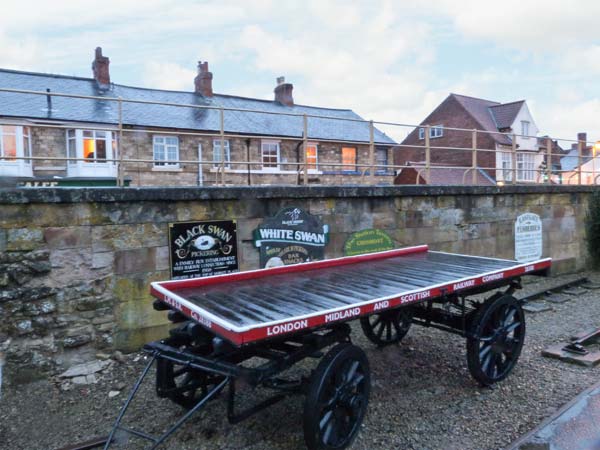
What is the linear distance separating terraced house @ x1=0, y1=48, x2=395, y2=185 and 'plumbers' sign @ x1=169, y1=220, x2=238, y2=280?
28.6 ft

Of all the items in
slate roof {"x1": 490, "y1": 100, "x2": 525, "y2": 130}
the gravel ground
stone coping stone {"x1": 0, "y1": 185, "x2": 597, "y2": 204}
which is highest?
slate roof {"x1": 490, "y1": 100, "x2": 525, "y2": 130}

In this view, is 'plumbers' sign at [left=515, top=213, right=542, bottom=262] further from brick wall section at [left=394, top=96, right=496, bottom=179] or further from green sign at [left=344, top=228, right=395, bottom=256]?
→ brick wall section at [left=394, top=96, right=496, bottom=179]

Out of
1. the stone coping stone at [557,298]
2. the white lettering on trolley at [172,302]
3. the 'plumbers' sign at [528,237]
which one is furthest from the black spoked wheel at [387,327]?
the 'plumbers' sign at [528,237]

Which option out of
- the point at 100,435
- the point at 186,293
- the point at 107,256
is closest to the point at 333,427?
the point at 186,293

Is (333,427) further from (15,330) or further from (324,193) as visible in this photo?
(324,193)

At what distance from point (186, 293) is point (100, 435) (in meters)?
1.60

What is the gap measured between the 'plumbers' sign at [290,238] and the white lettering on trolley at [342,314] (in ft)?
11.7

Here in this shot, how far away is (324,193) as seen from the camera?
304 inches

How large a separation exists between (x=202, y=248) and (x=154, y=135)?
52.9 ft

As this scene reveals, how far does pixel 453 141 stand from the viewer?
3703 cm

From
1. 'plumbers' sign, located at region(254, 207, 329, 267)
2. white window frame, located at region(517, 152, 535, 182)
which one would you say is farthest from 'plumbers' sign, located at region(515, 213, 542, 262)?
white window frame, located at region(517, 152, 535, 182)

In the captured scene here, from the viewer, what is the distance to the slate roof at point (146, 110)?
19.2 meters

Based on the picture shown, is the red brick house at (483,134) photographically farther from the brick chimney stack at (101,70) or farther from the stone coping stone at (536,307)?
the stone coping stone at (536,307)

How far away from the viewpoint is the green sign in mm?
8156
